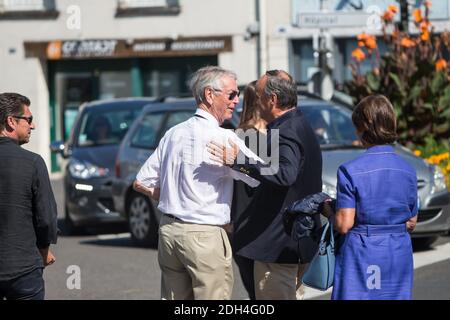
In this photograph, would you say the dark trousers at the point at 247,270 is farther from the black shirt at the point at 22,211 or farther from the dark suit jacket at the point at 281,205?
the black shirt at the point at 22,211

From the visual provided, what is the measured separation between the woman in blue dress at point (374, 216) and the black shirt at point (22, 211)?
153 cm

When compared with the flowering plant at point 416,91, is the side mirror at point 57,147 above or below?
below

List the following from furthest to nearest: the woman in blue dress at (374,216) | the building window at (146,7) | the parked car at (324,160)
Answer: the building window at (146,7)
the parked car at (324,160)
the woman in blue dress at (374,216)

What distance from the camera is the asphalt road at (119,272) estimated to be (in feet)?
34.3

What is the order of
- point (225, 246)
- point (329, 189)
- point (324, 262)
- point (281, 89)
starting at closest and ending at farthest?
point (324, 262) < point (225, 246) < point (281, 89) < point (329, 189)

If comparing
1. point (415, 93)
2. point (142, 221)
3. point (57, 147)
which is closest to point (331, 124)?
point (142, 221)

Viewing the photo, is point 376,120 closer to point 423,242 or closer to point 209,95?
point 209,95

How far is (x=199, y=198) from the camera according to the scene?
20.8 feet

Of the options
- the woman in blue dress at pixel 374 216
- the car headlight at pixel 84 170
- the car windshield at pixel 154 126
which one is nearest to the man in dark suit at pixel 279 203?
the woman in blue dress at pixel 374 216

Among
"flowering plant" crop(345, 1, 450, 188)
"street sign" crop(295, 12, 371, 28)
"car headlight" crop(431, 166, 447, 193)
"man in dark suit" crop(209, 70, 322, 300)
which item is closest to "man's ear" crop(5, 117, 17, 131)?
"man in dark suit" crop(209, 70, 322, 300)

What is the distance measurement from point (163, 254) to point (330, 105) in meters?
7.47

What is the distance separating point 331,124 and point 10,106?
724 cm
